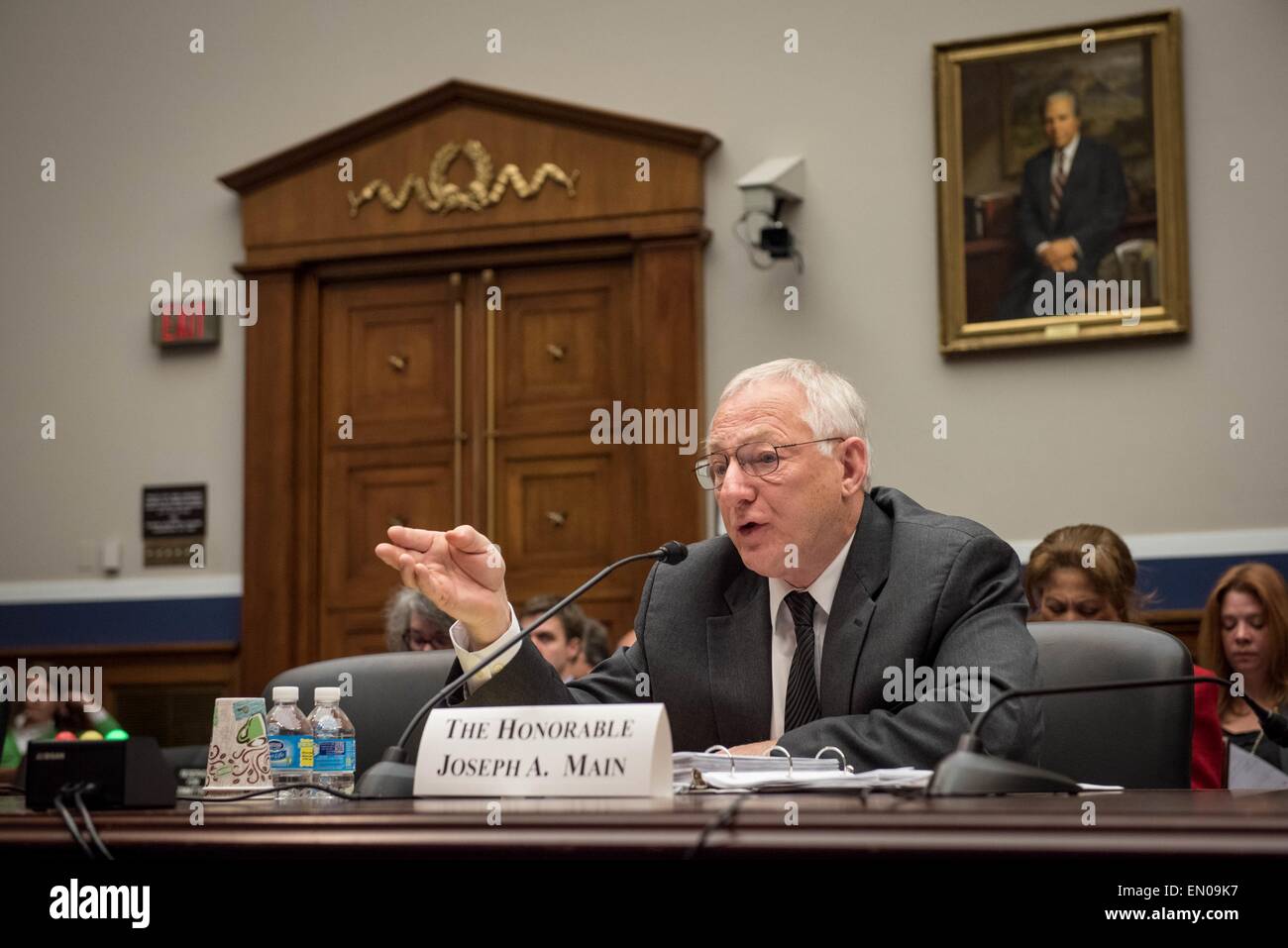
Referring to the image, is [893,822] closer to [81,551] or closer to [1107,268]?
[1107,268]

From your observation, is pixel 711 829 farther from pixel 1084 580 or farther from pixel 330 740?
pixel 1084 580

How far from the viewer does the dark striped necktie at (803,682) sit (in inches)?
93.1

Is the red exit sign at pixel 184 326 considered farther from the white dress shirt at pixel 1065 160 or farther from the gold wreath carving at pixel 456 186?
the white dress shirt at pixel 1065 160

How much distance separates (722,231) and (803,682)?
12.4ft

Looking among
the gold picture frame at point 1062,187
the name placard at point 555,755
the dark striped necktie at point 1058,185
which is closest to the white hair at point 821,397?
the name placard at point 555,755

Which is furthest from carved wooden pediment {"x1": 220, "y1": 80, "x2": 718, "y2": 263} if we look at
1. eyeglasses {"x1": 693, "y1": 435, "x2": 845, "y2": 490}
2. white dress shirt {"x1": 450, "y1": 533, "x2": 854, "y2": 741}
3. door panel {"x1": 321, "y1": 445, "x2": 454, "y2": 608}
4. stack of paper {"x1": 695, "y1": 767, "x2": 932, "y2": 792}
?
stack of paper {"x1": 695, "y1": 767, "x2": 932, "y2": 792}

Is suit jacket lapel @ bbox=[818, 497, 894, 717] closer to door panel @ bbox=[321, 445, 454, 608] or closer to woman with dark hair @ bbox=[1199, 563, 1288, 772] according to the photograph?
woman with dark hair @ bbox=[1199, 563, 1288, 772]

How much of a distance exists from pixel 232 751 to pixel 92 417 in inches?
191

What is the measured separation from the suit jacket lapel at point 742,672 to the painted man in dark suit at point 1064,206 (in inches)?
131

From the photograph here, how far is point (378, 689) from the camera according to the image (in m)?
2.77

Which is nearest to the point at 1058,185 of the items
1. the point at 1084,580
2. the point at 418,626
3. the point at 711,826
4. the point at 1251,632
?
the point at 1251,632

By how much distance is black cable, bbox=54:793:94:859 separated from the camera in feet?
4.05

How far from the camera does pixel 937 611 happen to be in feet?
7.54
